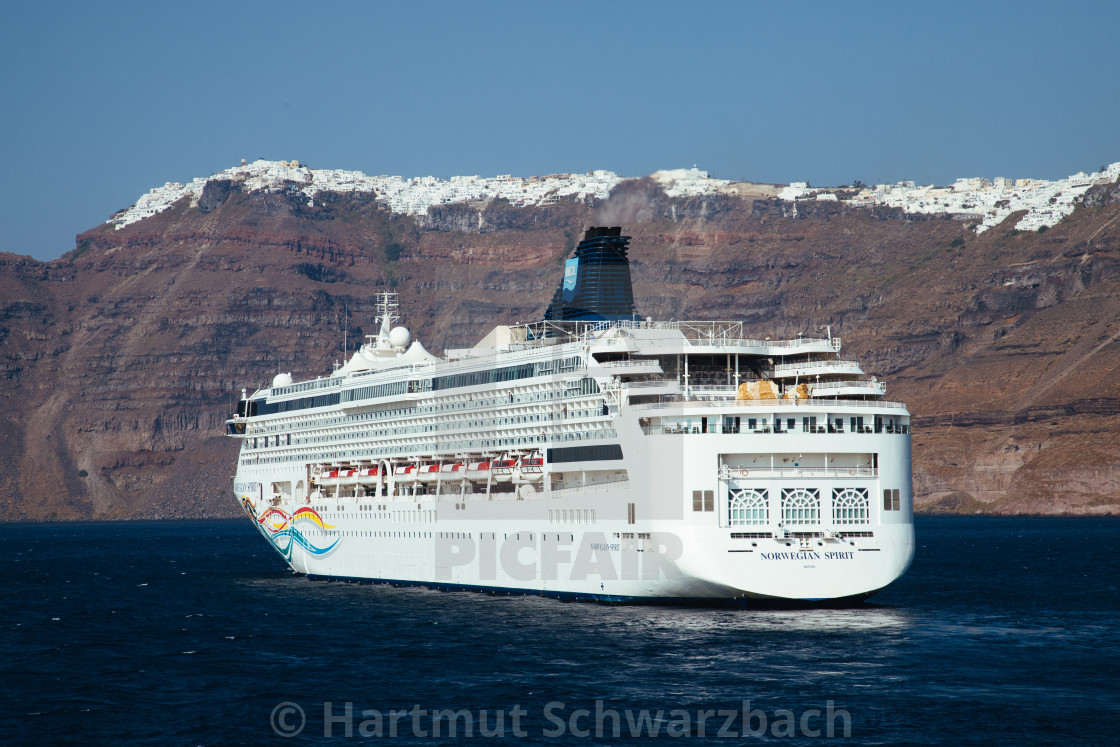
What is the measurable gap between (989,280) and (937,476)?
40.6 metres

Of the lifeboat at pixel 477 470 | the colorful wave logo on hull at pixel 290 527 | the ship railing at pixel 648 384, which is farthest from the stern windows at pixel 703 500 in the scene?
the colorful wave logo on hull at pixel 290 527

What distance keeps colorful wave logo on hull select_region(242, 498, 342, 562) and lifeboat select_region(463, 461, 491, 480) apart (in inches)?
420

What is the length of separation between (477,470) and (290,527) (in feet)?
54.0

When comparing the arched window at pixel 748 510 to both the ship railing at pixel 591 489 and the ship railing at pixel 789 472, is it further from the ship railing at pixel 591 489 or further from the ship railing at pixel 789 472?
the ship railing at pixel 591 489

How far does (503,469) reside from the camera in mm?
47406

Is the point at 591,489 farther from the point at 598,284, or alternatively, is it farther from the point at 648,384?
the point at 598,284

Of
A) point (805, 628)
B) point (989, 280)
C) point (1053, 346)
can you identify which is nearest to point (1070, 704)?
point (805, 628)

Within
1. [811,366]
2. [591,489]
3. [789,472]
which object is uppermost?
[811,366]

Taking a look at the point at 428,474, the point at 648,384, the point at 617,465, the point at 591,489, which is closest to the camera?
the point at 617,465

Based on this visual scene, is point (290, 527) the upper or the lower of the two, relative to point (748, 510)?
lower

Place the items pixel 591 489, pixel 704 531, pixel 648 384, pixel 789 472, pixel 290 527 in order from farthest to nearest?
pixel 290 527, pixel 591 489, pixel 648 384, pixel 789 472, pixel 704 531

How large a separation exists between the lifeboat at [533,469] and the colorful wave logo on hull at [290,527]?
14.9 m

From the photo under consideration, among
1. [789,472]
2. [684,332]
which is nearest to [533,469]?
[684,332]

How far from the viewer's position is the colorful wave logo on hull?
5953cm
